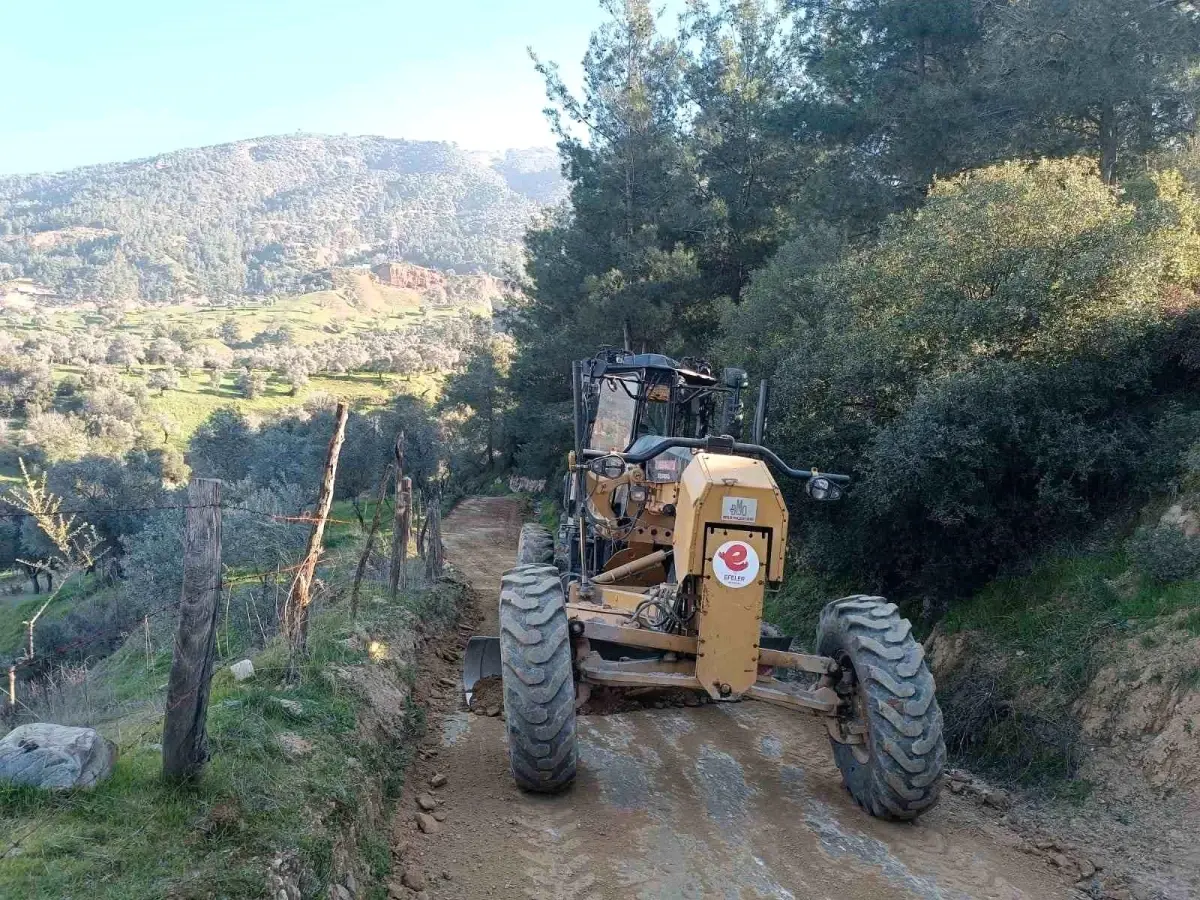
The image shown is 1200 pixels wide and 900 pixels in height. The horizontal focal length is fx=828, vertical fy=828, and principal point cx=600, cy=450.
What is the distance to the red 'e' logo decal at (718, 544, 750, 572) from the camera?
530 cm

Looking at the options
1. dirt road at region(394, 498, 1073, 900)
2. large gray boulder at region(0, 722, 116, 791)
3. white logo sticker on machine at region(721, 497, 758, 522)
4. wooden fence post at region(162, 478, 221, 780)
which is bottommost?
dirt road at region(394, 498, 1073, 900)

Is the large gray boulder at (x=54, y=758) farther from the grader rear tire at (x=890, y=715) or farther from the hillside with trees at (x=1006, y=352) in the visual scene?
the hillside with trees at (x=1006, y=352)

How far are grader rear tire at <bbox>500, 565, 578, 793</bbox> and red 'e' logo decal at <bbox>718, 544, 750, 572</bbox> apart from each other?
1119 millimetres

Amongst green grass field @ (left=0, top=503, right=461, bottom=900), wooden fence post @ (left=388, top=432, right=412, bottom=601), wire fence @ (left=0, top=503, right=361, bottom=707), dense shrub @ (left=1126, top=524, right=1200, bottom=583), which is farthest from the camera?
wooden fence post @ (left=388, top=432, right=412, bottom=601)

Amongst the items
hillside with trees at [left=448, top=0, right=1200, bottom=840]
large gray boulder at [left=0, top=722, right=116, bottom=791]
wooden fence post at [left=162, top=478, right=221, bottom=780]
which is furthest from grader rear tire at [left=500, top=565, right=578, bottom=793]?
hillside with trees at [left=448, top=0, right=1200, bottom=840]

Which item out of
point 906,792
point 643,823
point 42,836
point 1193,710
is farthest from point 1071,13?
point 42,836

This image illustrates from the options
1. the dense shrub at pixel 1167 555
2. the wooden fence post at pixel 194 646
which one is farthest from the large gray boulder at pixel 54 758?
the dense shrub at pixel 1167 555

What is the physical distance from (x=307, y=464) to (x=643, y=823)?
28110 millimetres

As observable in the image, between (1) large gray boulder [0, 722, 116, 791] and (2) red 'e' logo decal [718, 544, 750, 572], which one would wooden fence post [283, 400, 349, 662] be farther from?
(2) red 'e' logo decal [718, 544, 750, 572]

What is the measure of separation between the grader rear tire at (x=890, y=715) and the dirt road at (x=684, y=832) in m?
0.27

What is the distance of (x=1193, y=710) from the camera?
5.72 meters

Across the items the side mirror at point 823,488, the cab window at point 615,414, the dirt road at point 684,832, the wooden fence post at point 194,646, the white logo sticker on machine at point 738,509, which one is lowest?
the dirt road at point 684,832

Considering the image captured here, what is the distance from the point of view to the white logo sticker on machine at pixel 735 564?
5297mm

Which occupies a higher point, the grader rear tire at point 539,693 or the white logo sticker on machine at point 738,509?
the white logo sticker on machine at point 738,509
